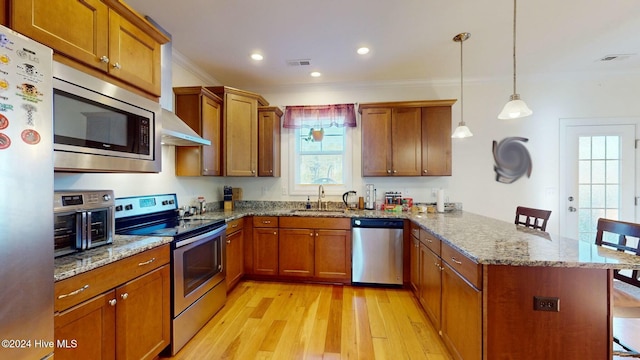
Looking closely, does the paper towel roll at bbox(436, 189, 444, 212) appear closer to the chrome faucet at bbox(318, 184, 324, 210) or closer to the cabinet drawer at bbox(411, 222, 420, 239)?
the cabinet drawer at bbox(411, 222, 420, 239)

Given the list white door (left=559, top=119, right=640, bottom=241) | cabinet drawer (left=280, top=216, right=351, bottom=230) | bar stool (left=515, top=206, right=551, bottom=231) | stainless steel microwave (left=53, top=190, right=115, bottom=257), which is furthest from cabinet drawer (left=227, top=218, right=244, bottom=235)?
white door (left=559, top=119, right=640, bottom=241)

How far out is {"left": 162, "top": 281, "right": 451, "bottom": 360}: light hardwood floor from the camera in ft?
6.40

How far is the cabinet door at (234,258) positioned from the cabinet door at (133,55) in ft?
5.56

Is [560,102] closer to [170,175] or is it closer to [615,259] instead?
[615,259]

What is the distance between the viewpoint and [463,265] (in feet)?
5.32

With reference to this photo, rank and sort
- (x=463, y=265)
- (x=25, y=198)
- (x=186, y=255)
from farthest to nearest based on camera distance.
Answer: (x=186, y=255) < (x=463, y=265) < (x=25, y=198)

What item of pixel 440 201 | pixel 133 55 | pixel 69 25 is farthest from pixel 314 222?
pixel 69 25

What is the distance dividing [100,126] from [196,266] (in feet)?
4.19

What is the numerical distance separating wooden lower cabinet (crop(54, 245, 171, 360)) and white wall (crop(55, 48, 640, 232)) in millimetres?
1695

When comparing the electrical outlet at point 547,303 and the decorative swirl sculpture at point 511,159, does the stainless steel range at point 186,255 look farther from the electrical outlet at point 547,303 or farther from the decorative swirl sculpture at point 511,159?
the decorative swirl sculpture at point 511,159

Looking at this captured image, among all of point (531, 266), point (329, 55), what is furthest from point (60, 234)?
point (329, 55)

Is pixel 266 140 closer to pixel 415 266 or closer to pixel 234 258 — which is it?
pixel 234 258

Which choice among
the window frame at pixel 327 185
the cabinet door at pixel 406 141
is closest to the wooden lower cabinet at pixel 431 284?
the cabinet door at pixel 406 141

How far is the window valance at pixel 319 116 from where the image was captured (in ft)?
12.1
